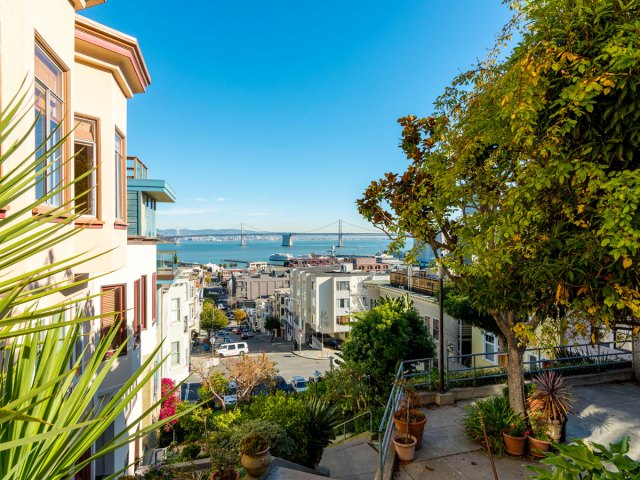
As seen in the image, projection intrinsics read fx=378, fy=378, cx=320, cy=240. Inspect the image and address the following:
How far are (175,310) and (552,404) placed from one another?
22.9 m

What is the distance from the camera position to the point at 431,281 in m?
23.4

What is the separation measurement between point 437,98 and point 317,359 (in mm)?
40371

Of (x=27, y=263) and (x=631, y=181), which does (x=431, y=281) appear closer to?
(x=631, y=181)

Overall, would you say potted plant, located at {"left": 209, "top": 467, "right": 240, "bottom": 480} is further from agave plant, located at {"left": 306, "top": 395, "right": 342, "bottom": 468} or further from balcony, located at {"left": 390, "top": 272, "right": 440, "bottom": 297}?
balcony, located at {"left": 390, "top": 272, "right": 440, "bottom": 297}

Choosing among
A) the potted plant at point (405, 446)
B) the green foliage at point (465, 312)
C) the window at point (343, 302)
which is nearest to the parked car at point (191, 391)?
the window at point (343, 302)

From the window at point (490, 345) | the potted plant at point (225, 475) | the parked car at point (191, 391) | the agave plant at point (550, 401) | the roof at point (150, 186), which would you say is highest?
the roof at point (150, 186)

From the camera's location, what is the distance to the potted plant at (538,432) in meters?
7.00

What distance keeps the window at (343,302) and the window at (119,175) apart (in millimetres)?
39572

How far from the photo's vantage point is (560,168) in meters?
4.55

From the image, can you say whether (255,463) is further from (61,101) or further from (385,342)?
(385,342)

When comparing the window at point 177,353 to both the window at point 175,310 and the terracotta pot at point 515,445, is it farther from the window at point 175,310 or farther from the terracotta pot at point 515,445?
the terracotta pot at point 515,445

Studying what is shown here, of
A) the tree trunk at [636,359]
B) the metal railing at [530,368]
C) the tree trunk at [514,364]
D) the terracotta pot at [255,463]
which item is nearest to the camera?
the terracotta pot at [255,463]

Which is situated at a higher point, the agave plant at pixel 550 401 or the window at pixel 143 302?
the window at pixel 143 302

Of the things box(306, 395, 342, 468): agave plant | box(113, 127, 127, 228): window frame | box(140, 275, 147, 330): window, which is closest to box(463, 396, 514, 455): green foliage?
box(306, 395, 342, 468): agave plant
